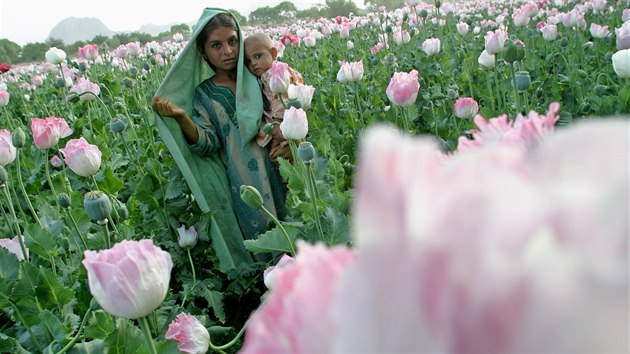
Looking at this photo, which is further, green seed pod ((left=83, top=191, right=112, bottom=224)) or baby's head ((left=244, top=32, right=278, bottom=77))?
baby's head ((left=244, top=32, right=278, bottom=77))

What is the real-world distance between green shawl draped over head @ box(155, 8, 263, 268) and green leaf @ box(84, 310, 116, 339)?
107 cm

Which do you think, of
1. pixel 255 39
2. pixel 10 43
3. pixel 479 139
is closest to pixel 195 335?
pixel 479 139

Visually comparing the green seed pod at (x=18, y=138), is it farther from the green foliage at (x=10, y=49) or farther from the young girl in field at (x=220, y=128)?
the green foliage at (x=10, y=49)

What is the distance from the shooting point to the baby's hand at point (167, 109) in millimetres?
2227

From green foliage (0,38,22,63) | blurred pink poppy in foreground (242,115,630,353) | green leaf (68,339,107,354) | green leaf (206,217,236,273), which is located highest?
blurred pink poppy in foreground (242,115,630,353)

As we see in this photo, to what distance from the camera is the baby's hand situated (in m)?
2.23

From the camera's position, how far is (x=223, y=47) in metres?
2.36

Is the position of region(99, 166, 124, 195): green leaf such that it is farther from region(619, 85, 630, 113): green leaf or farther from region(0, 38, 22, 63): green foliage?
region(0, 38, 22, 63): green foliage

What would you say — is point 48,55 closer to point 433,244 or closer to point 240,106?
point 240,106

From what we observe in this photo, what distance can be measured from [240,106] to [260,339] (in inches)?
82.2

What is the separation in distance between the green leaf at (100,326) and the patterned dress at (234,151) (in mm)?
1149

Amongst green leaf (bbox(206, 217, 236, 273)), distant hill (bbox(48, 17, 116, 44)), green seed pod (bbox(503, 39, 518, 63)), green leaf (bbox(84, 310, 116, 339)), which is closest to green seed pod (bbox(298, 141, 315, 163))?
→ green leaf (bbox(84, 310, 116, 339))

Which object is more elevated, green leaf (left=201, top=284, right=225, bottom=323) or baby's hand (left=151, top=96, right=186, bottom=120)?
baby's hand (left=151, top=96, right=186, bottom=120)

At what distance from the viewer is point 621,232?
0.18 meters
